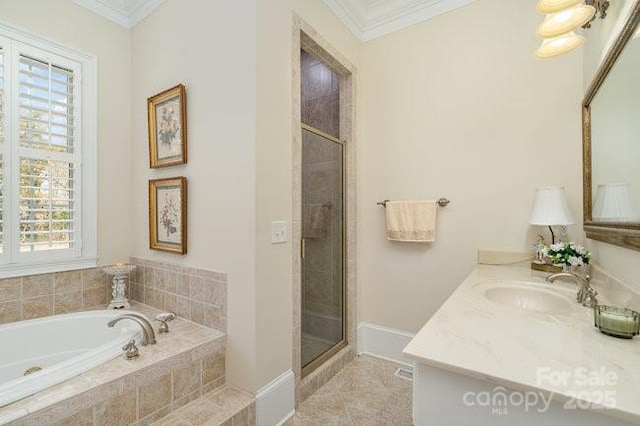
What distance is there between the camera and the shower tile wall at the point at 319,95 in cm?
217

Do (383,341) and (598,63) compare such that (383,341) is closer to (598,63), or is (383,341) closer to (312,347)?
(312,347)

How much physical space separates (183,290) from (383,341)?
5.30ft

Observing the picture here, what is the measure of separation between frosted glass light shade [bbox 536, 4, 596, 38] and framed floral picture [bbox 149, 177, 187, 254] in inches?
81.9

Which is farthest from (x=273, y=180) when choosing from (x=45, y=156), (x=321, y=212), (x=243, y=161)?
(x=45, y=156)

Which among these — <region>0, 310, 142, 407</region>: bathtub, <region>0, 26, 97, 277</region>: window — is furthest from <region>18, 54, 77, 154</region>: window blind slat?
<region>0, 310, 142, 407</region>: bathtub

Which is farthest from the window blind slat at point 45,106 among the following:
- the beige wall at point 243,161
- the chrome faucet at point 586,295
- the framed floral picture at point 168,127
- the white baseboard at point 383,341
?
the chrome faucet at point 586,295

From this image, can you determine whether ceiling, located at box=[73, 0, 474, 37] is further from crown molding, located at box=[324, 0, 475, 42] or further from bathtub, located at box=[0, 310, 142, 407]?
bathtub, located at box=[0, 310, 142, 407]

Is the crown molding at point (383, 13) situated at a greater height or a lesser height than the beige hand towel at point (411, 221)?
greater

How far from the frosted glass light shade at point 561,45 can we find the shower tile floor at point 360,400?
2.10 metres

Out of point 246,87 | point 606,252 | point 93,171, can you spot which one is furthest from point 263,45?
point 606,252

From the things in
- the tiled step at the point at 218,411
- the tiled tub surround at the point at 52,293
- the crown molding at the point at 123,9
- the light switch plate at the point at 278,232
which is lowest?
the tiled step at the point at 218,411

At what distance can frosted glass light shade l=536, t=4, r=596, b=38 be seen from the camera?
1261mm

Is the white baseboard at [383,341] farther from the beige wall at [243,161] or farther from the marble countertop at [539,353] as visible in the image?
the marble countertop at [539,353]

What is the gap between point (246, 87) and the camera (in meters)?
1.59
